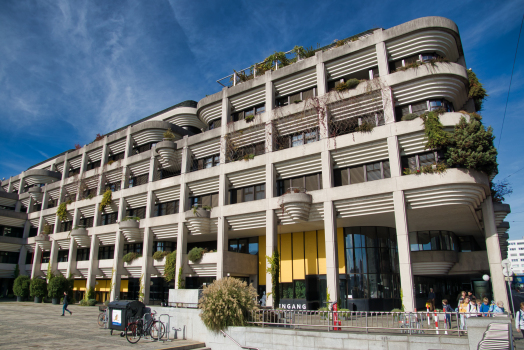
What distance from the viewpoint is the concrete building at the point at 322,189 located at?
2347 centimetres

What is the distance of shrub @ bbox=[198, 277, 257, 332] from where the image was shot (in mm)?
16547

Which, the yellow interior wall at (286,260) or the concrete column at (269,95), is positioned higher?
the concrete column at (269,95)

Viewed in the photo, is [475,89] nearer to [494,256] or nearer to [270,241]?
[494,256]

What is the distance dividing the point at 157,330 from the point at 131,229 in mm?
19640

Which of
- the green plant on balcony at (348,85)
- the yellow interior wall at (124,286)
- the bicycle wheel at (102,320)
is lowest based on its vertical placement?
the bicycle wheel at (102,320)

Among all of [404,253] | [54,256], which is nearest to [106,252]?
[54,256]

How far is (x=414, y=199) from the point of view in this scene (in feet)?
73.9

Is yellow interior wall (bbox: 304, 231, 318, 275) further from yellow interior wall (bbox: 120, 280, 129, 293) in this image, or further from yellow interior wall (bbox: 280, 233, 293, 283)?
yellow interior wall (bbox: 120, 280, 129, 293)

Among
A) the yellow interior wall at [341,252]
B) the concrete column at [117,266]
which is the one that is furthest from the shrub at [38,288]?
the yellow interior wall at [341,252]

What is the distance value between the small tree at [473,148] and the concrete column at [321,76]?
9573 mm

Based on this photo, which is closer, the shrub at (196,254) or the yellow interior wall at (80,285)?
the shrub at (196,254)

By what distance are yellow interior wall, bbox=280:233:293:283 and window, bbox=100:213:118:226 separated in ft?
66.9

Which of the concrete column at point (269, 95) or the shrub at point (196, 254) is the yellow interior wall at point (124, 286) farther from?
the concrete column at point (269, 95)

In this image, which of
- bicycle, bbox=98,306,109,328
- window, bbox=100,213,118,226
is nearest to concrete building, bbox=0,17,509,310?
window, bbox=100,213,118,226
